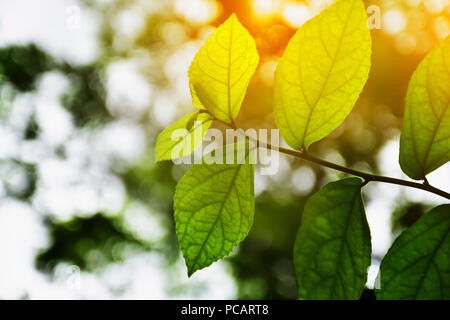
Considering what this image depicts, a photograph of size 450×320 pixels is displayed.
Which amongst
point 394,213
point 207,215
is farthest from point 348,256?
point 394,213

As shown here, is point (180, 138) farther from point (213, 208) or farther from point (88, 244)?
point (88, 244)

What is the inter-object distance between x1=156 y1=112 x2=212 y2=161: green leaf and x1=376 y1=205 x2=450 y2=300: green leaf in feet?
0.98

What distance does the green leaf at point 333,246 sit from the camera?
46cm

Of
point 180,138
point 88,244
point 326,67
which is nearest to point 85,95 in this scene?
point 88,244

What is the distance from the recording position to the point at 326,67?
46cm

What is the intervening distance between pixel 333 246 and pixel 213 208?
156 mm

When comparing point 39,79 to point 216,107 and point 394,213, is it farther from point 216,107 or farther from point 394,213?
point 216,107


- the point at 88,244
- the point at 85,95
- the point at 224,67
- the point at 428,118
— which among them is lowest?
the point at 428,118

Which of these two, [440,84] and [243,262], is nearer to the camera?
[440,84]

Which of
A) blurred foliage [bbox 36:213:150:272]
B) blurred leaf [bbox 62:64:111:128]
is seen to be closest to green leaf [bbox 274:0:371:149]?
blurred leaf [bbox 62:64:111:128]

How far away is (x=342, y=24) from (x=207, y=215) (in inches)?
11.0

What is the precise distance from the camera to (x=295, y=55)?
455 millimetres

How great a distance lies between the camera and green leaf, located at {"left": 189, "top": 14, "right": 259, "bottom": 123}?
51 centimetres

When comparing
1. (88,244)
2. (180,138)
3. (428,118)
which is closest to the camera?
(428,118)
